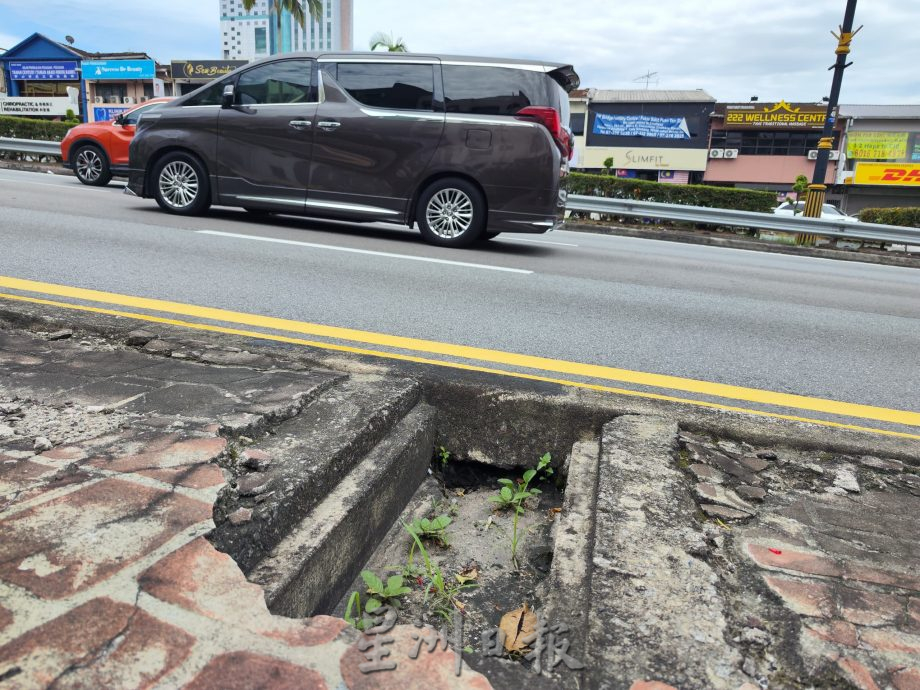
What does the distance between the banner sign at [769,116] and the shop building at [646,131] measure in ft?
4.04

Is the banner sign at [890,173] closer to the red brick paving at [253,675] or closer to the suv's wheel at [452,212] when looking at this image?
the suv's wheel at [452,212]

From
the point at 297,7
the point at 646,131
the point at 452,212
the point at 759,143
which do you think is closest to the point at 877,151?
the point at 759,143

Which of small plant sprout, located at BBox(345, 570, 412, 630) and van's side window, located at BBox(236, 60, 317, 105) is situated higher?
van's side window, located at BBox(236, 60, 317, 105)

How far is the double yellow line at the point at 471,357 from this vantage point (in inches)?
117

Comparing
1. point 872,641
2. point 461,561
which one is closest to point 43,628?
point 461,561

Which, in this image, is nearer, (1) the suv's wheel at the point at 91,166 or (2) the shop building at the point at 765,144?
(1) the suv's wheel at the point at 91,166

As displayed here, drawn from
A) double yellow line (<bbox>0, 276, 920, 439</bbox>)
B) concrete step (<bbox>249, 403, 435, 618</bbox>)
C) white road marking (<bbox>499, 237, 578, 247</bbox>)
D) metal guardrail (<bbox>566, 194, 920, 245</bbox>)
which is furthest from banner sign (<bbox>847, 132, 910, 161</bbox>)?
concrete step (<bbox>249, 403, 435, 618</bbox>)

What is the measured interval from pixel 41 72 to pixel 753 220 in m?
48.2

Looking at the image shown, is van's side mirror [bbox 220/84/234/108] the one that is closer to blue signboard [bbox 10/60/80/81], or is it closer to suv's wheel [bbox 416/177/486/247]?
suv's wheel [bbox 416/177/486/247]

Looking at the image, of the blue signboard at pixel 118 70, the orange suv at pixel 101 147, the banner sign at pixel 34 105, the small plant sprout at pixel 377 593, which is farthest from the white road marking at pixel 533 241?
the banner sign at pixel 34 105

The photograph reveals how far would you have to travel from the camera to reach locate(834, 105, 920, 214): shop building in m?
37.6

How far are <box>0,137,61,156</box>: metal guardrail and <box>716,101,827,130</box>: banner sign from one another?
33884 mm

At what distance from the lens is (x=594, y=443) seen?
94.7 inches

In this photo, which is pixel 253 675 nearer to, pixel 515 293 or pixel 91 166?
pixel 515 293
